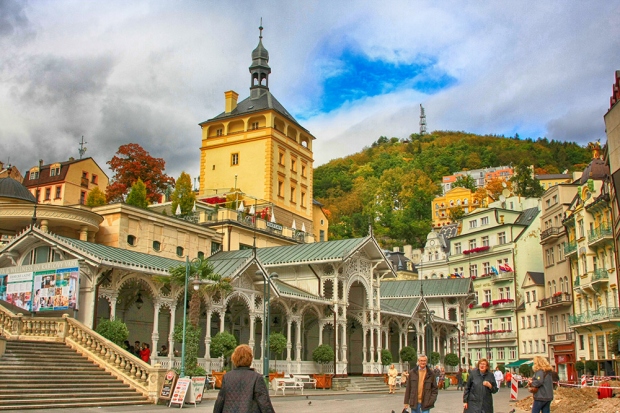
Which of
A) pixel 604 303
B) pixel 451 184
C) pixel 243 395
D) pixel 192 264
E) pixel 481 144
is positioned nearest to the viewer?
pixel 243 395

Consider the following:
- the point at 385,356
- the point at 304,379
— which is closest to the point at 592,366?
the point at 385,356

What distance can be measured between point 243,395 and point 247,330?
32.6 metres

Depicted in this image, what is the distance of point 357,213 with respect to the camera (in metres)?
132

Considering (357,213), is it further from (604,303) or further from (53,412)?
(53,412)

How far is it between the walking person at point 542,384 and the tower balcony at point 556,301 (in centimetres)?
4344

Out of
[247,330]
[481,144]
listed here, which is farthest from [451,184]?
[247,330]

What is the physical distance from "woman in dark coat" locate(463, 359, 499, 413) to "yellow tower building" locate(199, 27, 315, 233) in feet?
156

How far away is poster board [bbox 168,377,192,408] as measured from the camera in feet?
71.1

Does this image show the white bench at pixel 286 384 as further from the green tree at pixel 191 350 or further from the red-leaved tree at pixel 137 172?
the red-leaved tree at pixel 137 172

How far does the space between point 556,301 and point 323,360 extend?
25908 mm

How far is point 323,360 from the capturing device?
126 feet

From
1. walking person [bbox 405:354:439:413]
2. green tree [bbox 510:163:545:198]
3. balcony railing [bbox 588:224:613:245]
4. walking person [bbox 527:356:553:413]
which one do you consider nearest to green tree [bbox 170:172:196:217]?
balcony railing [bbox 588:224:613:245]

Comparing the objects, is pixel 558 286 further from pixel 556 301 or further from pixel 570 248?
pixel 570 248

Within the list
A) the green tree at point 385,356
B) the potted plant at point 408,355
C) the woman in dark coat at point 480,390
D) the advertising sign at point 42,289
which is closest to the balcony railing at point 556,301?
the potted plant at point 408,355
